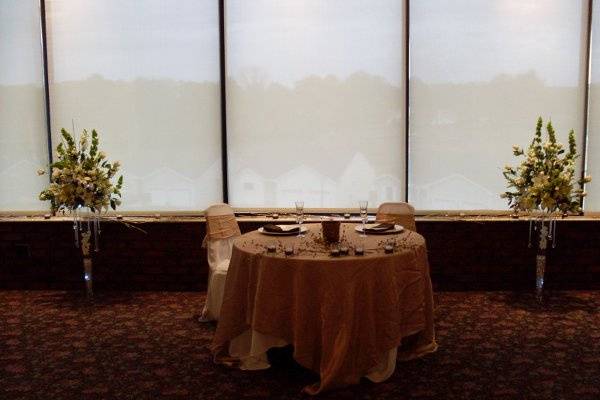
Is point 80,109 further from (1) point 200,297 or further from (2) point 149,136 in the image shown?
(1) point 200,297

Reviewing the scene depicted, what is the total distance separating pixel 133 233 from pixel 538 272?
3718 mm

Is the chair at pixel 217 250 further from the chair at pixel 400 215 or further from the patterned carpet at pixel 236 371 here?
the chair at pixel 400 215

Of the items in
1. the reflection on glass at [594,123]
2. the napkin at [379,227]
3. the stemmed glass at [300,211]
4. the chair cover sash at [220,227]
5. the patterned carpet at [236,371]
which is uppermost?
the reflection on glass at [594,123]

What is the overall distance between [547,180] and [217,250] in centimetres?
272

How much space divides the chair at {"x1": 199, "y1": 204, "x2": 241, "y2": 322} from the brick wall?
653 mm

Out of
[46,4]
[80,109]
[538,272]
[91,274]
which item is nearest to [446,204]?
[538,272]

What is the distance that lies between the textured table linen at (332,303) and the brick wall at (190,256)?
1868 mm

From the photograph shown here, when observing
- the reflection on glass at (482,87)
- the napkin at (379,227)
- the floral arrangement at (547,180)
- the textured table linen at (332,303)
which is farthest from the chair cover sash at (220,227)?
the floral arrangement at (547,180)

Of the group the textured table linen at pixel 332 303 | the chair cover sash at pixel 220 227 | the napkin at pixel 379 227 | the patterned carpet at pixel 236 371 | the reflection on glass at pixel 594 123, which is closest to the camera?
the textured table linen at pixel 332 303

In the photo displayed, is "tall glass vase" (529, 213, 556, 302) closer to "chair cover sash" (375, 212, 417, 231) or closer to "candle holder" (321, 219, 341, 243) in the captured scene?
"chair cover sash" (375, 212, 417, 231)

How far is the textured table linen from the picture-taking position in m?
2.59

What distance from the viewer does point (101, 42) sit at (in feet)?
16.0

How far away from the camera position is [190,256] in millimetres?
4773

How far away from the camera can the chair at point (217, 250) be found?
3.75 meters
